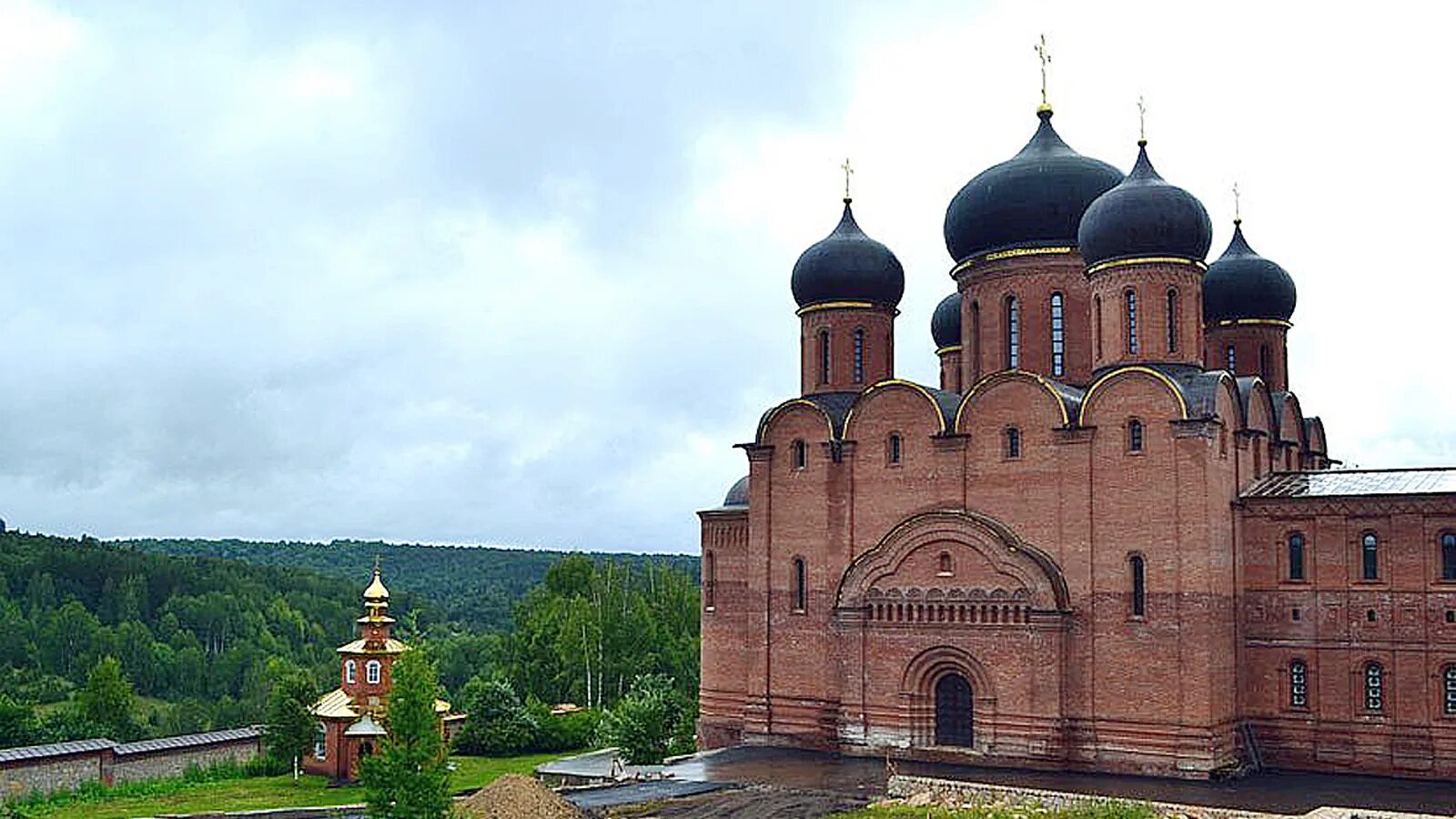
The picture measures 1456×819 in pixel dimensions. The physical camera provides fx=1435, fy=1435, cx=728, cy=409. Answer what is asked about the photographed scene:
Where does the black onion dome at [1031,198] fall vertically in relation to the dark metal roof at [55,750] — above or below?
above

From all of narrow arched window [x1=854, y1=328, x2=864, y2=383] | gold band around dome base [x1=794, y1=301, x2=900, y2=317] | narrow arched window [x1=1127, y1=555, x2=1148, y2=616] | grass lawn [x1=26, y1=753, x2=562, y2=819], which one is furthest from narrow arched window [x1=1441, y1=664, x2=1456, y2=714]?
grass lawn [x1=26, y1=753, x2=562, y2=819]

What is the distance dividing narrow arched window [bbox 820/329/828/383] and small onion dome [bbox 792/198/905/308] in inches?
26.1

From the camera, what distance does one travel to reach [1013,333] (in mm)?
27578

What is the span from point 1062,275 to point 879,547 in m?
6.44

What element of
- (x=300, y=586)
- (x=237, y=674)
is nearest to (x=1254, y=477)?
(x=237, y=674)

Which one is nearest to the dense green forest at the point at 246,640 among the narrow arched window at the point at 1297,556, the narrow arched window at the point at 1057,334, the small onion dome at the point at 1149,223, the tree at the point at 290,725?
the tree at the point at 290,725

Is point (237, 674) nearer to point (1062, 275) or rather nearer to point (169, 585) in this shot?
point (169, 585)

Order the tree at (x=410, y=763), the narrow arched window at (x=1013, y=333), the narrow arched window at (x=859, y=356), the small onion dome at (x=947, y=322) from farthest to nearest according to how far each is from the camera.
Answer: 1. the small onion dome at (x=947, y=322)
2. the narrow arched window at (x=859, y=356)
3. the narrow arched window at (x=1013, y=333)
4. the tree at (x=410, y=763)

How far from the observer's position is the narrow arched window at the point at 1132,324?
80.5 feet

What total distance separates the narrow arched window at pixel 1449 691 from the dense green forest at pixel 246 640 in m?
14.7

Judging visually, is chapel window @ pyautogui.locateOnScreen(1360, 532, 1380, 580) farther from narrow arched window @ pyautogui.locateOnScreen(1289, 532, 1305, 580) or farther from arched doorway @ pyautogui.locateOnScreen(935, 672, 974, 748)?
arched doorway @ pyautogui.locateOnScreen(935, 672, 974, 748)

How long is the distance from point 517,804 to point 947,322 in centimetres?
1706

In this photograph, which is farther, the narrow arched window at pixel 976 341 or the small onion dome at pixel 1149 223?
the narrow arched window at pixel 976 341

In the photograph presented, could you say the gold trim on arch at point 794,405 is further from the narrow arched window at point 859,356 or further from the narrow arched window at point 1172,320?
the narrow arched window at point 1172,320
